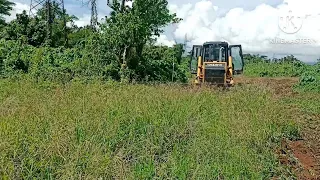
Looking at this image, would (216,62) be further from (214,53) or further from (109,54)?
(109,54)

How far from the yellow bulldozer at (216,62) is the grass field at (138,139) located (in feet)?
18.4

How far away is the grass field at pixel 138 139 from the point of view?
13.4 ft

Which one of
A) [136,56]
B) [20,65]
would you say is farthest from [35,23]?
[136,56]

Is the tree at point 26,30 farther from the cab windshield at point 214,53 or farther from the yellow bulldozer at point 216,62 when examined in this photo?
the cab windshield at point 214,53

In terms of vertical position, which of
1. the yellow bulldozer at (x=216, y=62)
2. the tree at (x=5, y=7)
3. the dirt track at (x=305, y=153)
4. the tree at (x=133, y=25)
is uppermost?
the tree at (x=5, y=7)

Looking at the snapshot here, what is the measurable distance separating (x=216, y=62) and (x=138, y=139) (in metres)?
8.93

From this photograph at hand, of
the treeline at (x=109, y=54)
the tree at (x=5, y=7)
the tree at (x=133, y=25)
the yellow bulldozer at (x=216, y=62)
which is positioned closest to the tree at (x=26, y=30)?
the treeline at (x=109, y=54)

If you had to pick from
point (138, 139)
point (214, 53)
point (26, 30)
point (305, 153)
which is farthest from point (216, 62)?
point (26, 30)

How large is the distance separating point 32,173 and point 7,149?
0.46 metres

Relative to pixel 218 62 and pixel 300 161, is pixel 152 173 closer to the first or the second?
pixel 300 161

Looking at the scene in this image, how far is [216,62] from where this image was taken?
1378 centimetres

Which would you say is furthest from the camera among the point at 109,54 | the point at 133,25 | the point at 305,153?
the point at 109,54

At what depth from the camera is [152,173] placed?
14.0 feet

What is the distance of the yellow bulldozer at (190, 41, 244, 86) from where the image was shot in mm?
13594
